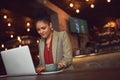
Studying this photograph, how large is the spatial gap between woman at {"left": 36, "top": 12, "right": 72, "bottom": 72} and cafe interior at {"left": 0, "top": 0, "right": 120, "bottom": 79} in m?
2.49

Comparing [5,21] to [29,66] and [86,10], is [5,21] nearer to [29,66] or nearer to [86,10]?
[86,10]

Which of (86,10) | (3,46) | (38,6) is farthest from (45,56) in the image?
(86,10)

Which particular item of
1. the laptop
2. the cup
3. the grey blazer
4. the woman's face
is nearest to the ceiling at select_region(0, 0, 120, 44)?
the woman's face

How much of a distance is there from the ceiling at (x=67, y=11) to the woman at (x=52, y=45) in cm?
376

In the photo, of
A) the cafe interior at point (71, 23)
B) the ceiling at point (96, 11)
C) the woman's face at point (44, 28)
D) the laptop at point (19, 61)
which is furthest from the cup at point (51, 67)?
the ceiling at point (96, 11)

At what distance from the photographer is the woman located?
2.48 metres

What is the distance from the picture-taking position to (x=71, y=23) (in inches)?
→ 347

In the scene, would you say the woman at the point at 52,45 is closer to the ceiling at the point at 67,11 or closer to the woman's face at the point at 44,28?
the woman's face at the point at 44,28

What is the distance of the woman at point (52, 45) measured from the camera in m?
2.48

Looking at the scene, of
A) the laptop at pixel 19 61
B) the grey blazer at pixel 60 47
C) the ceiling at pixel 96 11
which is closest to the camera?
the laptop at pixel 19 61

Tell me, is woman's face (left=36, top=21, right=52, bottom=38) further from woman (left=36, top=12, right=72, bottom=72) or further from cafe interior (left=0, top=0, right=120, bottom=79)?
cafe interior (left=0, top=0, right=120, bottom=79)

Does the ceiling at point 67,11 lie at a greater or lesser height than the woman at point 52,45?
greater

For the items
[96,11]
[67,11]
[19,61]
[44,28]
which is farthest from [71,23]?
[19,61]

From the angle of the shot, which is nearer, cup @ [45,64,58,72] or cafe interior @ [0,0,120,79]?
cup @ [45,64,58,72]
